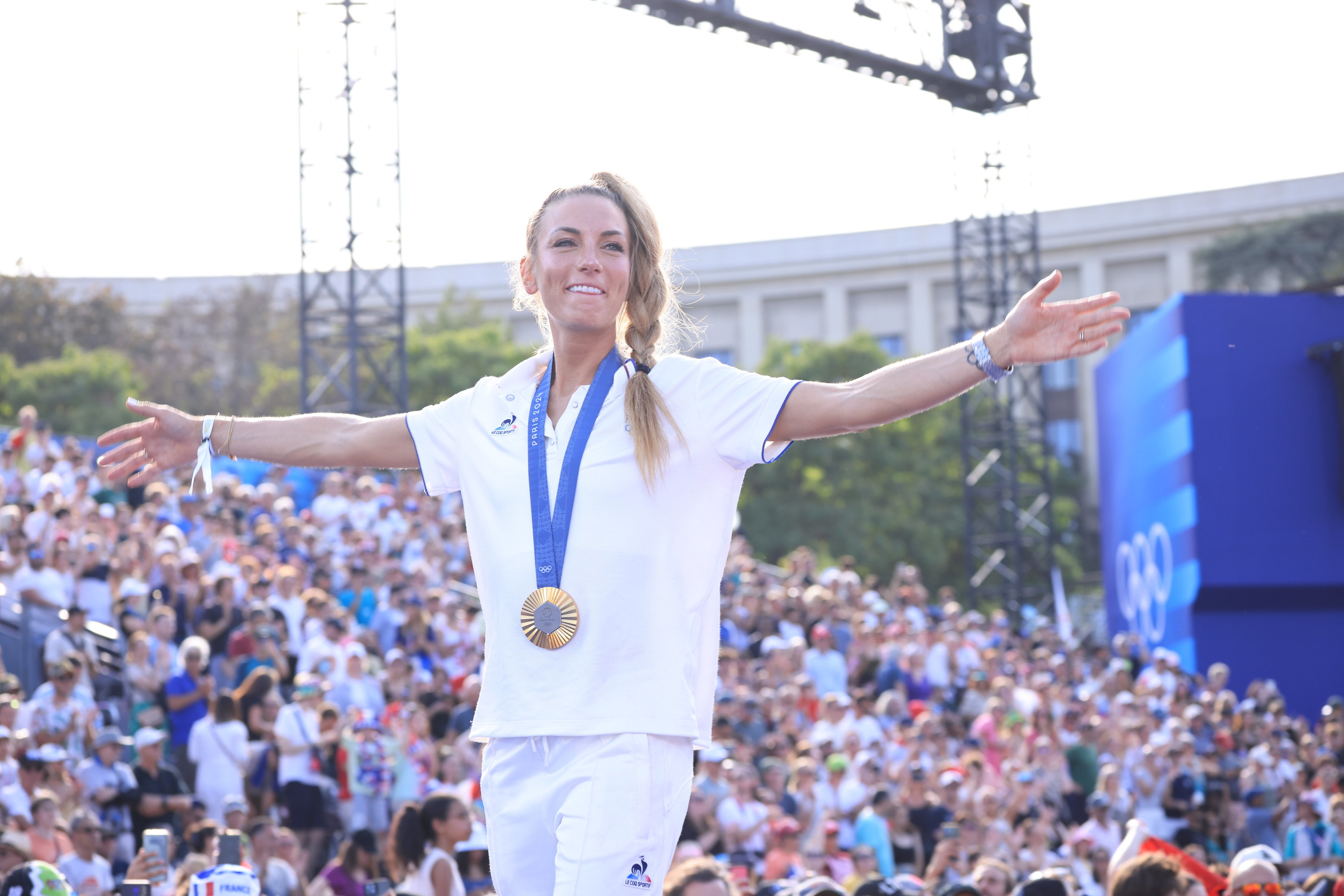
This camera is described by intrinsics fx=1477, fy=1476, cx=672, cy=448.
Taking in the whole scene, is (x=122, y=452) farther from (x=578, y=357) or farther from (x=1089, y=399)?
(x=1089, y=399)

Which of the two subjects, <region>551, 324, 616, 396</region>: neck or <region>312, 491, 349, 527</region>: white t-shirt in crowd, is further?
<region>312, 491, 349, 527</region>: white t-shirt in crowd

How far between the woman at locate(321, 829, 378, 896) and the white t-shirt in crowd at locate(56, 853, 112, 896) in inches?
44.2

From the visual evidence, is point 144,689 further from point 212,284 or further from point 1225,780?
point 212,284

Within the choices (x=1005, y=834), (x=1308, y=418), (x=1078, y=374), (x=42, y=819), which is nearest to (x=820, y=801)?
(x=1005, y=834)

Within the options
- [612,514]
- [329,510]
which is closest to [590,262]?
[612,514]

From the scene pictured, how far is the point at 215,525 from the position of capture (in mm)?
13250

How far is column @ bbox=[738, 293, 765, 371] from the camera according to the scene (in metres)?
54.2

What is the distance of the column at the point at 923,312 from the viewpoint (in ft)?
173

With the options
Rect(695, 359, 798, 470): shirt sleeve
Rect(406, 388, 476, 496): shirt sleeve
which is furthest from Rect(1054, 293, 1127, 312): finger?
Rect(406, 388, 476, 496): shirt sleeve

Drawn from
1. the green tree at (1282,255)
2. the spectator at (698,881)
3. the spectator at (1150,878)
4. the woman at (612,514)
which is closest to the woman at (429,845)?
the spectator at (698,881)

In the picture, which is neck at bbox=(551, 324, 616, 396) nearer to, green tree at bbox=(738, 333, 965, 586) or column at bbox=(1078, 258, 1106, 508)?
green tree at bbox=(738, 333, 965, 586)

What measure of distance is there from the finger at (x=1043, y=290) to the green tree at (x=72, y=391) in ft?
128

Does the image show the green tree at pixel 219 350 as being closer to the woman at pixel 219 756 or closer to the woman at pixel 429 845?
the woman at pixel 219 756

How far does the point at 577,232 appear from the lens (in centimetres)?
253
